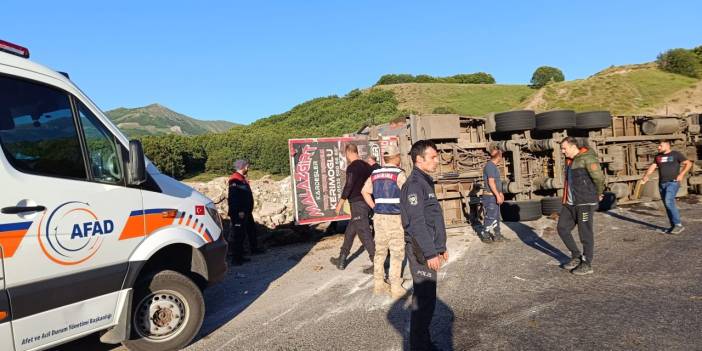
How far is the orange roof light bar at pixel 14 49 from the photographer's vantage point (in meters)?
3.14

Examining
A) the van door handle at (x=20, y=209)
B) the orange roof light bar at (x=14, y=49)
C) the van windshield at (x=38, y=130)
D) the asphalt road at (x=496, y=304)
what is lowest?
the asphalt road at (x=496, y=304)

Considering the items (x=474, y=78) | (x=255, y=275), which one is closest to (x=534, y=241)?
(x=255, y=275)

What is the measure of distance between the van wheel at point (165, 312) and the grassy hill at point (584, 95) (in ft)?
145

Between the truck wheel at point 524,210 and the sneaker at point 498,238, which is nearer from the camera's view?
the sneaker at point 498,238

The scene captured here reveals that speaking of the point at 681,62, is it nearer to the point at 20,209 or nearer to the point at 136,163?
the point at 136,163

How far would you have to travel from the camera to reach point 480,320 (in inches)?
165

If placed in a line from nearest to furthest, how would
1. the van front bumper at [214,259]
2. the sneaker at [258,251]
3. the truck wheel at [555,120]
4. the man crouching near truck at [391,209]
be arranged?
the van front bumper at [214,259] < the man crouching near truck at [391,209] < the sneaker at [258,251] < the truck wheel at [555,120]

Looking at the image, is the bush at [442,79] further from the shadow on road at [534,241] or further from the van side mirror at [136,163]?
the van side mirror at [136,163]

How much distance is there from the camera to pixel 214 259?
14.0ft

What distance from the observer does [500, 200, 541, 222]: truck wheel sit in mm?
9406

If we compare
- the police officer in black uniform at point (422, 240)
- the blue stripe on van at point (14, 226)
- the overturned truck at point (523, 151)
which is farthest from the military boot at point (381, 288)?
the overturned truck at point (523, 151)

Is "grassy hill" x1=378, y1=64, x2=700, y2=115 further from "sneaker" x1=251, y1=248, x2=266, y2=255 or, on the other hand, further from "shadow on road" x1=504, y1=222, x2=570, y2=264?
"sneaker" x1=251, y1=248, x2=266, y2=255

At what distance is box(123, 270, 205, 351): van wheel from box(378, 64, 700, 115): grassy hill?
44.2 meters

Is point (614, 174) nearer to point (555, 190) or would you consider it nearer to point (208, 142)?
point (555, 190)
